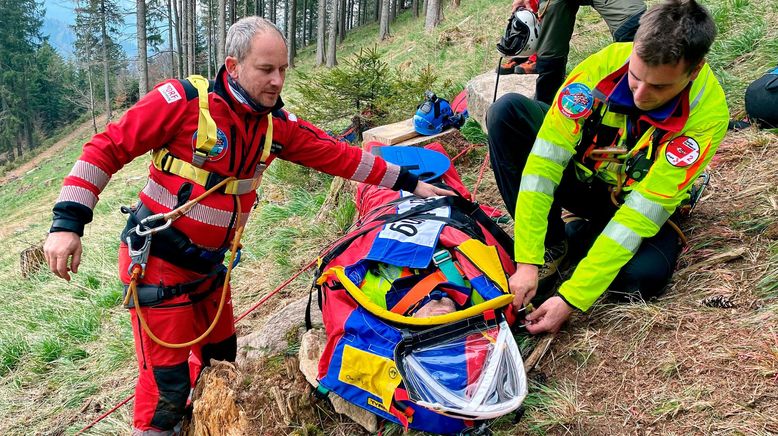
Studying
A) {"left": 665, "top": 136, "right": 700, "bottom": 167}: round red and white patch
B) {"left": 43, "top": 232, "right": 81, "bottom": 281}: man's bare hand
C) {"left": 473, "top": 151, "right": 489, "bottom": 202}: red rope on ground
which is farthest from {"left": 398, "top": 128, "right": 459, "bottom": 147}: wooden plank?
{"left": 43, "top": 232, "right": 81, "bottom": 281}: man's bare hand

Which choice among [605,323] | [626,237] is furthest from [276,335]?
[626,237]

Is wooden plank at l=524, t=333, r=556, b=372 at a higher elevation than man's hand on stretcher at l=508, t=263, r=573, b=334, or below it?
below

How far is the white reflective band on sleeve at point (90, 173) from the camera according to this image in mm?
2195

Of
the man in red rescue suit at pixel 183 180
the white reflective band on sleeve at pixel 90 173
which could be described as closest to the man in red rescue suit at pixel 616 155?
the man in red rescue suit at pixel 183 180

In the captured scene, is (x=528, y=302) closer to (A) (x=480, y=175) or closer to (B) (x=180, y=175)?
(B) (x=180, y=175)

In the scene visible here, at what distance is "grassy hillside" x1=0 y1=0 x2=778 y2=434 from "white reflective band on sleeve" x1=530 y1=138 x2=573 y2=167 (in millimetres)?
780

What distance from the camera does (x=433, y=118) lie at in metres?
4.89

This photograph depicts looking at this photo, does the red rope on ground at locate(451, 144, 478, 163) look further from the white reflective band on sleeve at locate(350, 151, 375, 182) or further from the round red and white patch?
the round red and white patch

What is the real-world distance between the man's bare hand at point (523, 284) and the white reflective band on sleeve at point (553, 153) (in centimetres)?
53

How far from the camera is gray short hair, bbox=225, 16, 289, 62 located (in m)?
2.32

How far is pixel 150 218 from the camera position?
7.89ft

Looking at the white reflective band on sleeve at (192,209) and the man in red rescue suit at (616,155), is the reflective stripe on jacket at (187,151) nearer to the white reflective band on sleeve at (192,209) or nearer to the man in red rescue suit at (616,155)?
the white reflective band on sleeve at (192,209)

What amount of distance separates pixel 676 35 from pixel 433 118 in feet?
9.99

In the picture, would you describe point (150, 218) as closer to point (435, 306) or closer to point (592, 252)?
point (435, 306)
